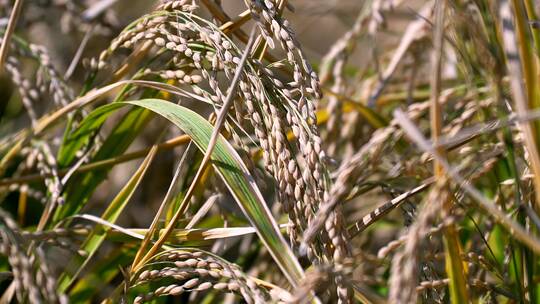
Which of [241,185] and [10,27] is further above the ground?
[10,27]

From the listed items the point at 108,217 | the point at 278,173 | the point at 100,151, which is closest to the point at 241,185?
the point at 278,173

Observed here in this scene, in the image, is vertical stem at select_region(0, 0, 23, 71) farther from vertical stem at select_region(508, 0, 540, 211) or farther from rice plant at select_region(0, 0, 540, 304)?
vertical stem at select_region(508, 0, 540, 211)

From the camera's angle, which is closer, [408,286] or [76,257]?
[408,286]

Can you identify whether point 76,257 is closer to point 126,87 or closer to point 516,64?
point 126,87

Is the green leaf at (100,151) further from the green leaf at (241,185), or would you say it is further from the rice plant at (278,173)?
the green leaf at (241,185)

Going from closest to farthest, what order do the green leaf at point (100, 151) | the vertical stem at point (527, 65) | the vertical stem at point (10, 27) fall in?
the vertical stem at point (527, 65), the vertical stem at point (10, 27), the green leaf at point (100, 151)

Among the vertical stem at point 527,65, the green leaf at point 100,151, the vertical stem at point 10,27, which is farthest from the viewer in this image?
the green leaf at point 100,151

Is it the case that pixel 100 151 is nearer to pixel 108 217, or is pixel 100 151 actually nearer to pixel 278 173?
pixel 108 217

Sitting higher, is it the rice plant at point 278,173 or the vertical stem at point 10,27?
the vertical stem at point 10,27

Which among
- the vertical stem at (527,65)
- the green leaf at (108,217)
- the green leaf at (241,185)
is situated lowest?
the green leaf at (108,217)

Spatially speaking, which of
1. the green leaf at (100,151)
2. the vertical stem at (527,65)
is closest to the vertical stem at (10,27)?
the green leaf at (100,151)

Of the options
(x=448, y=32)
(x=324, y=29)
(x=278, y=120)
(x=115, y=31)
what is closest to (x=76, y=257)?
(x=278, y=120)
